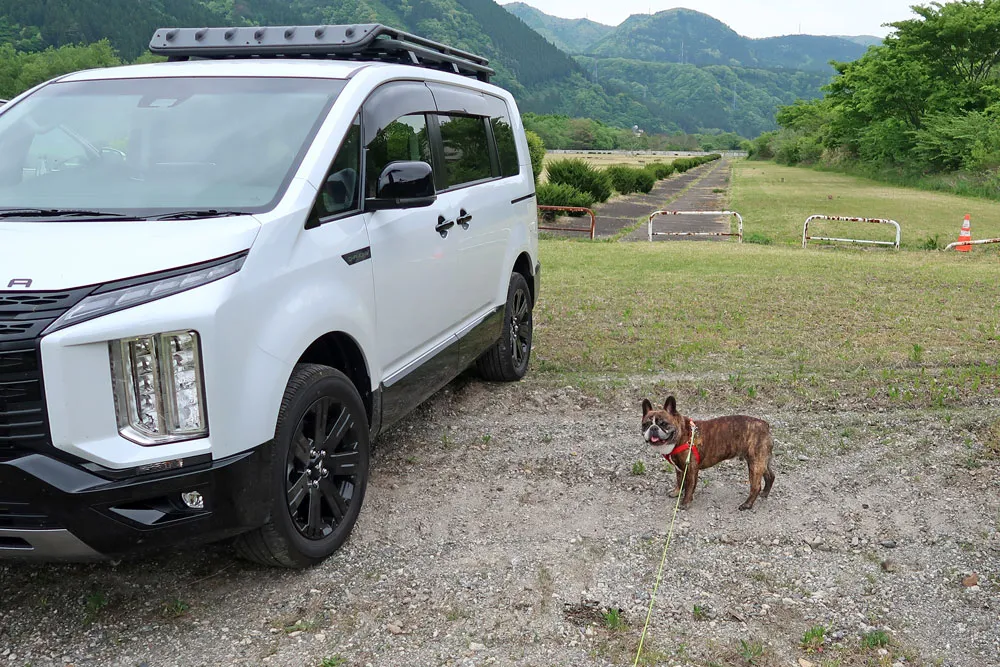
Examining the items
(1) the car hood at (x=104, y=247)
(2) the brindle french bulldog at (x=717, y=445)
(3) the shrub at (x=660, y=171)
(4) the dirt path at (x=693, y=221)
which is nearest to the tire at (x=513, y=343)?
(2) the brindle french bulldog at (x=717, y=445)

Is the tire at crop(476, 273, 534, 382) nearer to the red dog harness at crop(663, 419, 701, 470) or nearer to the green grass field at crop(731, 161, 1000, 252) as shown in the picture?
the red dog harness at crop(663, 419, 701, 470)

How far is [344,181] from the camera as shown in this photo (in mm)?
4086

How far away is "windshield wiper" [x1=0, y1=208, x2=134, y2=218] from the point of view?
3615 mm

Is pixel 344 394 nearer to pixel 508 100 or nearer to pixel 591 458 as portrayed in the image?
pixel 591 458

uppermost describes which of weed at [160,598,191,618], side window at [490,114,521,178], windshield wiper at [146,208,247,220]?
side window at [490,114,521,178]

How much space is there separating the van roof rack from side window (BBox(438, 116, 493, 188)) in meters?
0.45

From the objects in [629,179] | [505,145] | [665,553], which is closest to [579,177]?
[629,179]

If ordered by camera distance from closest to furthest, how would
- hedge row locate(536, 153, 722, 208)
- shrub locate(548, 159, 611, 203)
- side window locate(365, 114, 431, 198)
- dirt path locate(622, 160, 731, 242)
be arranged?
1. side window locate(365, 114, 431, 198)
2. dirt path locate(622, 160, 731, 242)
3. hedge row locate(536, 153, 722, 208)
4. shrub locate(548, 159, 611, 203)

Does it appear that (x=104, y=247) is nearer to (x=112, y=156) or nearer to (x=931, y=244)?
(x=112, y=156)

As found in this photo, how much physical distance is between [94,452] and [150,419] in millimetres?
208

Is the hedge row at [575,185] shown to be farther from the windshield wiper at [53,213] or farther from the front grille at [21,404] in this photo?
the front grille at [21,404]

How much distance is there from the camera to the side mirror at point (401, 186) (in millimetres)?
4082

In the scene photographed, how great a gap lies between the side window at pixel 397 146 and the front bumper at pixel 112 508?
161 centimetres

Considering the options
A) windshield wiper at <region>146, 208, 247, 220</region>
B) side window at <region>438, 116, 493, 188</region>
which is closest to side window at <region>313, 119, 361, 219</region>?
windshield wiper at <region>146, 208, 247, 220</region>
